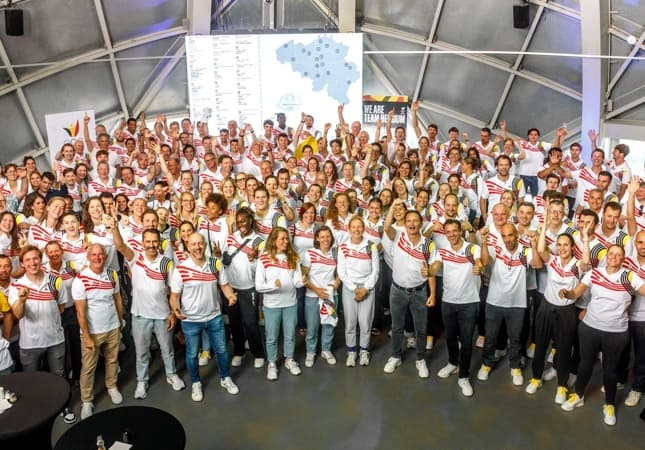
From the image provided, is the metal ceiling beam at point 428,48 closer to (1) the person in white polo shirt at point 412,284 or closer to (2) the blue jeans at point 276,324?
(1) the person in white polo shirt at point 412,284

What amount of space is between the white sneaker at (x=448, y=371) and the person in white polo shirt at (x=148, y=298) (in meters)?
2.48

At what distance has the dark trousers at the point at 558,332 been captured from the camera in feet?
16.1

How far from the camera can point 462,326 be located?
5254mm

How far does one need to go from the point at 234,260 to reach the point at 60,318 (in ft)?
5.03

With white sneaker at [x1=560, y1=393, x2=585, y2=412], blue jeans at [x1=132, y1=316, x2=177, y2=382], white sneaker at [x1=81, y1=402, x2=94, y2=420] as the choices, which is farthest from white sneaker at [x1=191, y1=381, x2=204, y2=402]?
white sneaker at [x1=560, y1=393, x2=585, y2=412]

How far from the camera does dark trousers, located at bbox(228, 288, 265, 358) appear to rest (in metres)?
5.53

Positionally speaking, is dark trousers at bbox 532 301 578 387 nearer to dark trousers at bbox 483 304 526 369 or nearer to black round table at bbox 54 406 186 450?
dark trousers at bbox 483 304 526 369

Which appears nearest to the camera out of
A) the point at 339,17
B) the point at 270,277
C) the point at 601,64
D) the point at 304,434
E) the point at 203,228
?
the point at 304,434

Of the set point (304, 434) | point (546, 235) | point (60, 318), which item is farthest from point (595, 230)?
point (60, 318)

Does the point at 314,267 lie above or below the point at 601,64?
below

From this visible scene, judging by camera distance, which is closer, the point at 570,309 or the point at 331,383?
the point at 570,309

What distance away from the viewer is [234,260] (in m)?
5.48

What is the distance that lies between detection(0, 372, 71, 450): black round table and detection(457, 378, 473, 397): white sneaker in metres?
3.26

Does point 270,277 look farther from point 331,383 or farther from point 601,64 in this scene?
point 601,64
